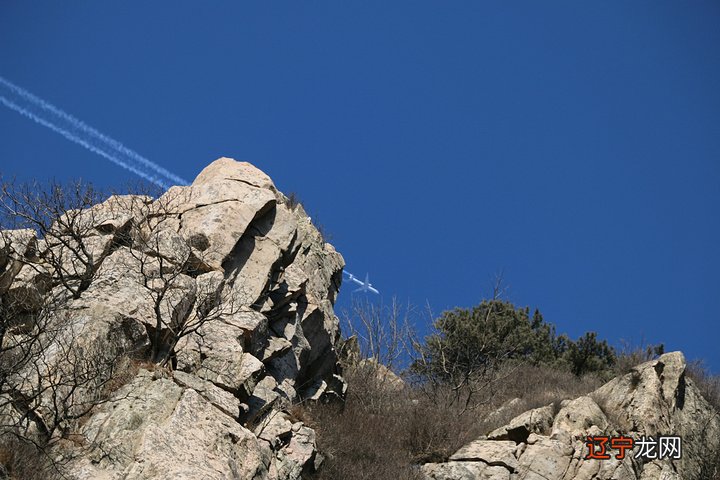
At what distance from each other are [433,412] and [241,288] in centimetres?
769

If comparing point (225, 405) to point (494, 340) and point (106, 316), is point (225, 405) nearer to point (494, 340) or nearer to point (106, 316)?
point (106, 316)

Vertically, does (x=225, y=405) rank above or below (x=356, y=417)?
below

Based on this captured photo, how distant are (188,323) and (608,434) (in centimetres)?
1329

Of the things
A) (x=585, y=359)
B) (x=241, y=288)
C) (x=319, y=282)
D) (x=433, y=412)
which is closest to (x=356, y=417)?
(x=433, y=412)

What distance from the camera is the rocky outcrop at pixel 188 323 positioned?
646 inches

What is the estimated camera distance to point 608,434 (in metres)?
24.9

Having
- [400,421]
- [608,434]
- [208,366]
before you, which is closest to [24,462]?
[208,366]

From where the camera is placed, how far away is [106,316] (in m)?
18.8

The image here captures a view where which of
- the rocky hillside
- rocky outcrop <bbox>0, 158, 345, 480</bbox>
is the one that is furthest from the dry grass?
rocky outcrop <bbox>0, 158, 345, 480</bbox>

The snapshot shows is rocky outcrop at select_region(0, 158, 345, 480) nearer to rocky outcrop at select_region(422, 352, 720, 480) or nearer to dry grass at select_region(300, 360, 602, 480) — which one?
dry grass at select_region(300, 360, 602, 480)

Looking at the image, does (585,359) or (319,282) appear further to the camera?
(585,359)

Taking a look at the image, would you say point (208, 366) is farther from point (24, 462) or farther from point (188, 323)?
point (24, 462)

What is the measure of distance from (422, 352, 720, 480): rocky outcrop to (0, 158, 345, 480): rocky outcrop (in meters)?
5.54

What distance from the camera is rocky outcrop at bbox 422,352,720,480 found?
23453mm
